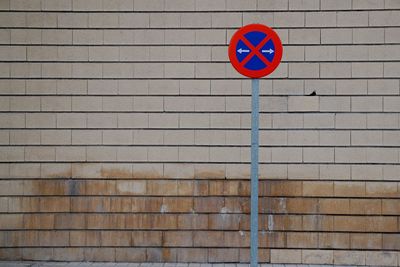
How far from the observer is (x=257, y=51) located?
4.95 meters

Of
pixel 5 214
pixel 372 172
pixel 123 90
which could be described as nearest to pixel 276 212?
pixel 372 172

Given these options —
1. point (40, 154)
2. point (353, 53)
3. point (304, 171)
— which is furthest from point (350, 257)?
point (40, 154)

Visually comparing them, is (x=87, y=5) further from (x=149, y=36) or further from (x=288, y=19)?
(x=288, y=19)

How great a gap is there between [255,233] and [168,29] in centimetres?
353

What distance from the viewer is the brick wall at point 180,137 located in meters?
7.13

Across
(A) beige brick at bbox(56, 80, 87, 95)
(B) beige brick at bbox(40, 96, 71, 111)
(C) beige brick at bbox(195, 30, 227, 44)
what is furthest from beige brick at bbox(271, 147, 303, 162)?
(B) beige brick at bbox(40, 96, 71, 111)

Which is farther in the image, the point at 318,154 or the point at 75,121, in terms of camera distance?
the point at 75,121

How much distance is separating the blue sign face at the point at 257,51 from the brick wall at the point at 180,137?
7.41ft

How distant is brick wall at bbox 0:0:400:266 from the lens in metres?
7.13

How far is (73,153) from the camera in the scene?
7.26 m

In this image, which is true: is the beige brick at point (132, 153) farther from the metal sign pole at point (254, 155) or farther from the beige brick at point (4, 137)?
the metal sign pole at point (254, 155)

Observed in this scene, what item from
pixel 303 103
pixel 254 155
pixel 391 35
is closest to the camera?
pixel 254 155

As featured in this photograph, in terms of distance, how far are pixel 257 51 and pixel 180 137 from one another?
2572 mm

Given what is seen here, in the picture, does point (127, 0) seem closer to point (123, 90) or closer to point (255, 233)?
point (123, 90)
